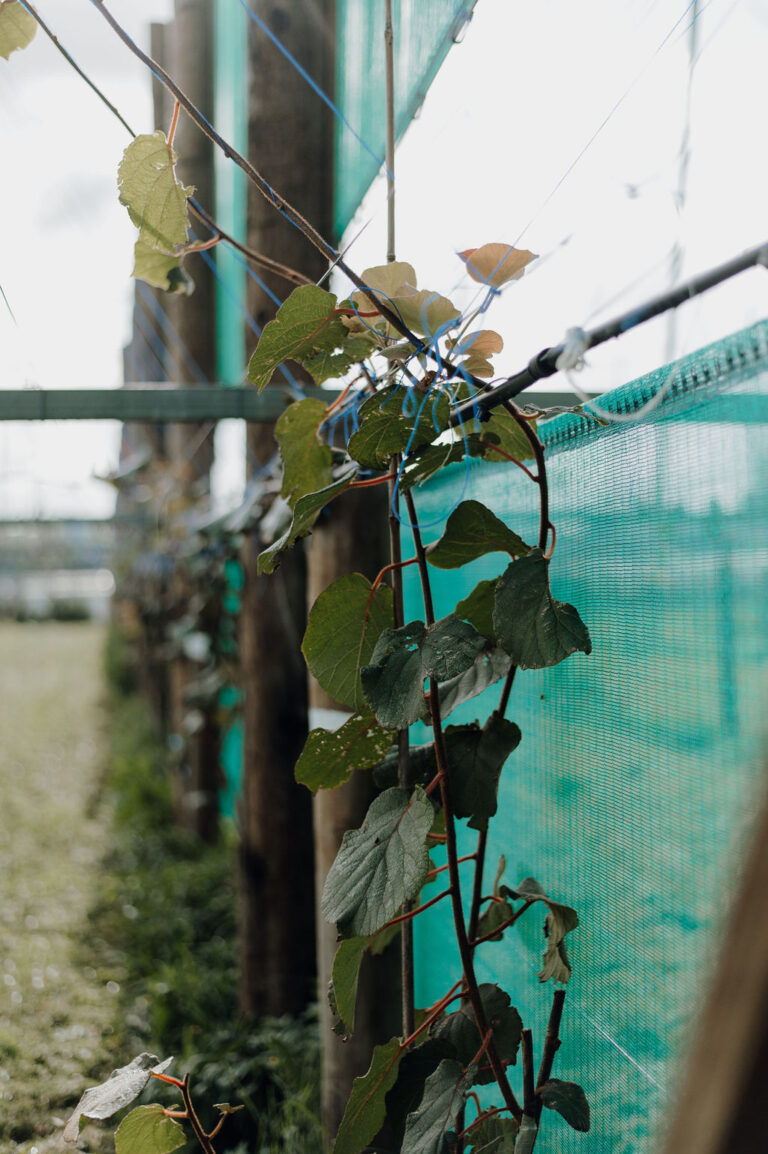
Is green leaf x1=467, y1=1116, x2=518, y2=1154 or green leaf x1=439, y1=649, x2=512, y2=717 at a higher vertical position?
green leaf x1=439, y1=649, x2=512, y2=717

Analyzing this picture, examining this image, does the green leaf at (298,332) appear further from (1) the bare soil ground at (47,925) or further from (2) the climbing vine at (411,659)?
(1) the bare soil ground at (47,925)

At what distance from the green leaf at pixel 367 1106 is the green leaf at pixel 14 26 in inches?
47.9

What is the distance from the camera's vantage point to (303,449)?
114 centimetres

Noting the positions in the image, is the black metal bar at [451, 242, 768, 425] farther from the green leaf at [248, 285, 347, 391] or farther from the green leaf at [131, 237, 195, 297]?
the green leaf at [131, 237, 195, 297]

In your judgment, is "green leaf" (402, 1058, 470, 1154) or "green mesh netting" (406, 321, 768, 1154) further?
"green leaf" (402, 1058, 470, 1154)

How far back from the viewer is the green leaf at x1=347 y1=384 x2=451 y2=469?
0.92 meters

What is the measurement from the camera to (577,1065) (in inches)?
39.8

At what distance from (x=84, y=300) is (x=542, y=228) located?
9.28ft

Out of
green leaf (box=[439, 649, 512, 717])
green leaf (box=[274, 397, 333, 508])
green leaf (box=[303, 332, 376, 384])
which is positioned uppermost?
Answer: green leaf (box=[303, 332, 376, 384])

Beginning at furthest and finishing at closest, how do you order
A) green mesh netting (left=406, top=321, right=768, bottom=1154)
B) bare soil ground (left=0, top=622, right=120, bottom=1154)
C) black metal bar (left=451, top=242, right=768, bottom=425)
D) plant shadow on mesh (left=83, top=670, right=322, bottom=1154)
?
bare soil ground (left=0, top=622, right=120, bottom=1154)
plant shadow on mesh (left=83, top=670, right=322, bottom=1154)
green mesh netting (left=406, top=321, right=768, bottom=1154)
black metal bar (left=451, top=242, right=768, bottom=425)

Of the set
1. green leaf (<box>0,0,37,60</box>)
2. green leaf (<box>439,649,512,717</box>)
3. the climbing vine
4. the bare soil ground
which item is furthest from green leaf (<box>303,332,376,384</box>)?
the bare soil ground

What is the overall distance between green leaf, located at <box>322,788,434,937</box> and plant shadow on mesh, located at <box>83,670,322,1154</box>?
404 mm

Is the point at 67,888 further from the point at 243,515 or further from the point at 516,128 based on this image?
the point at 516,128

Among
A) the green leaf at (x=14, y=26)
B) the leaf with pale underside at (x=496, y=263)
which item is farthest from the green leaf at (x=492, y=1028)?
the green leaf at (x=14, y=26)
